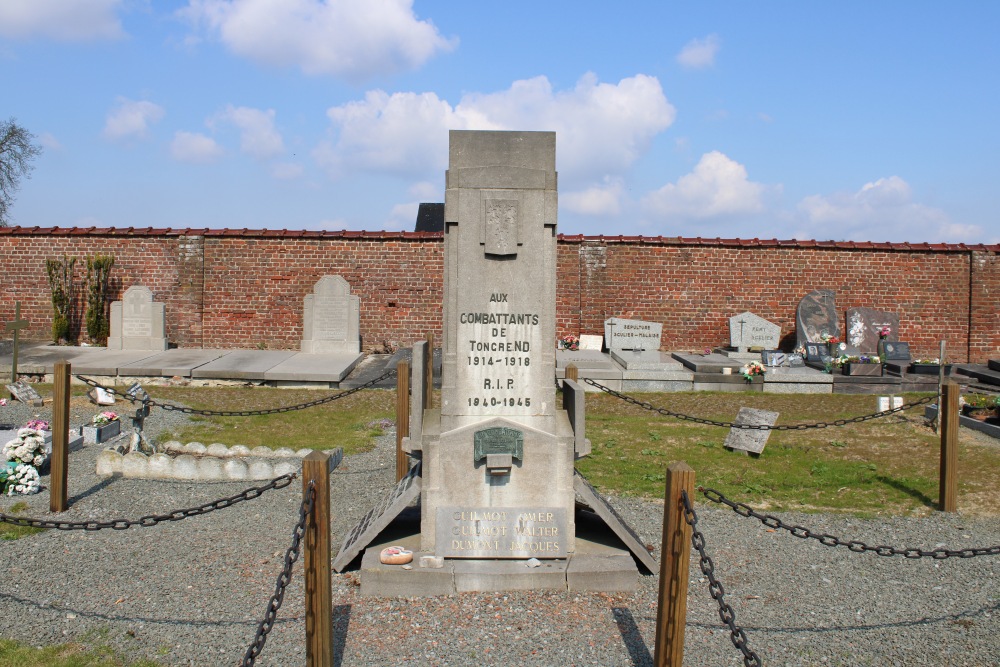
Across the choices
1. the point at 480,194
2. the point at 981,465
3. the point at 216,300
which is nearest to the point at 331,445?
the point at 480,194

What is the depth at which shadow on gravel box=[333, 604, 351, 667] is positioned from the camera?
13.0ft

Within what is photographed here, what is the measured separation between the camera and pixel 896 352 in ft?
50.9

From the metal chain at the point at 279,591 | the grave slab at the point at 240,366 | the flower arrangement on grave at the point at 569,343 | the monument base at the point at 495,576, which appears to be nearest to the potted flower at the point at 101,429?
the grave slab at the point at 240,366

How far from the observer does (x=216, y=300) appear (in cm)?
1784

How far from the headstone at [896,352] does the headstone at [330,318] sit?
1089cm

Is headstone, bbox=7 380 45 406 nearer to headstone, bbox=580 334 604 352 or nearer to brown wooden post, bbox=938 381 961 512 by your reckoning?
headstone, bbox=580 334 604 352

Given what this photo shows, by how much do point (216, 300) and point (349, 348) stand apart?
12.5 feet

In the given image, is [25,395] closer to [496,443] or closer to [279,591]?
[496,443]

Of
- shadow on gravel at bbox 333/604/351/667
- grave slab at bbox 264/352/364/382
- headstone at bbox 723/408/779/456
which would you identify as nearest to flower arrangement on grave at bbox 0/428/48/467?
shadow on gravel at bbox 333/604/351/667

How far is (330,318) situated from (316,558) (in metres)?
13.2

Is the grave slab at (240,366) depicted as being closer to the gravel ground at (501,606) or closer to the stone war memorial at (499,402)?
the gravel ground at (501,606)

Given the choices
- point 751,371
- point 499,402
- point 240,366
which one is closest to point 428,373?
point 499,402

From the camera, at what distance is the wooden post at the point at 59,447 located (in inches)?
246

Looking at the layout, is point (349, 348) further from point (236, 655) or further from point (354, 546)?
point (236, 655)
